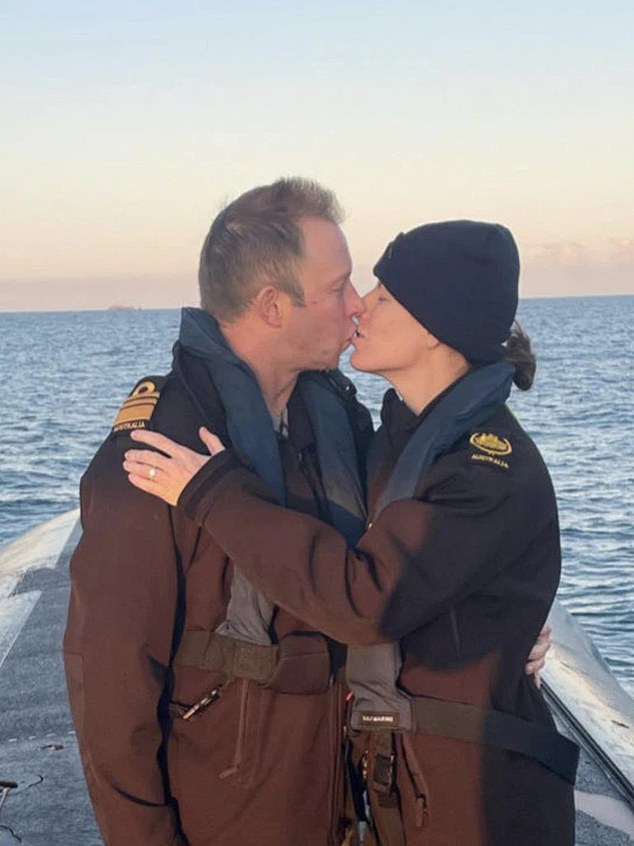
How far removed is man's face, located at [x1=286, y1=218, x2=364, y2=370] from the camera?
350 cm

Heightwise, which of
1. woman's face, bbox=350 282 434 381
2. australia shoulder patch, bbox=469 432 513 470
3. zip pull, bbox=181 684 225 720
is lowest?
zip pull, bbox=181 684 225 720

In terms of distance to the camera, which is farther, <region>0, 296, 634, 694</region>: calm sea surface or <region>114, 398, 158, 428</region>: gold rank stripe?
<region>0, 296, 634, 694</region>: calm sea surface

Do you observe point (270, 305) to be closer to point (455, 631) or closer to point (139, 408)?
point (139, 408)

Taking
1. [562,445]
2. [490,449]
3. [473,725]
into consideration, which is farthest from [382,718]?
[562,445]

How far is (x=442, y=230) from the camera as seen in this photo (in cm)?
350

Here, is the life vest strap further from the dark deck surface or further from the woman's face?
the dark deck surface

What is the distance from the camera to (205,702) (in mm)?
3242

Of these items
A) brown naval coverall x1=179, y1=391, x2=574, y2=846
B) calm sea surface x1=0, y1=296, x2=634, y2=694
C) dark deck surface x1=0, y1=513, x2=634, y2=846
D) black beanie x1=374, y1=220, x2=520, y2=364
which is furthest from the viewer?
calm sea surface x1=0, y1=296, x2=634, y2=694

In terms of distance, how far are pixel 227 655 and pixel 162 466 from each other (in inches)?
19.7

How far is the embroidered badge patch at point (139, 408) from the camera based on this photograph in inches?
130

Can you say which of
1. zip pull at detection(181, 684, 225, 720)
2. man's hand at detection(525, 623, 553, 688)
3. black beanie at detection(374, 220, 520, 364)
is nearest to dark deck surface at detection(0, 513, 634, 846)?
man's hand at detection(525, 623, 553, 688)

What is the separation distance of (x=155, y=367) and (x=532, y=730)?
195 feet

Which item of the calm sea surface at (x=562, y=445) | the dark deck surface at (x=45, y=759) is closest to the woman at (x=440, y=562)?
the dark deck surface at (x=45, y=759)

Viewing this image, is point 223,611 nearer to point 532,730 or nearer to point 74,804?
point 532,730
